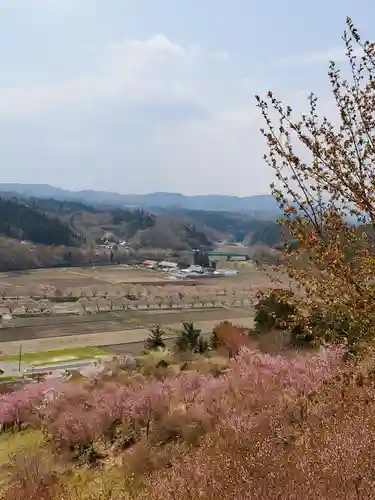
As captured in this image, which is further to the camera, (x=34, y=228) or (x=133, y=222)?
(x=133, y=222)

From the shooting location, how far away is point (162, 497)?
4570 mm

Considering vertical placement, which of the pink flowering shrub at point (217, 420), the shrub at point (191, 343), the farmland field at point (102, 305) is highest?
the pink flowering shrub at point (217, 420)

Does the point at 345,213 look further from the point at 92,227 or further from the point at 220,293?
the point at 92,227

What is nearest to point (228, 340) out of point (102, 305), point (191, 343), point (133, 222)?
point (191, 343)

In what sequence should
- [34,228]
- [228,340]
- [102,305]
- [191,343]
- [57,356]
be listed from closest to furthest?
[228,340], [191,343], [57,356], [102,305], [34,228]

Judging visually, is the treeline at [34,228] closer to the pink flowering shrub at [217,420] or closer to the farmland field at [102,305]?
the farmland field at [102,305]

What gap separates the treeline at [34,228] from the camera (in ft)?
323

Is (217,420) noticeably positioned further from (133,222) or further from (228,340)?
(133,222)

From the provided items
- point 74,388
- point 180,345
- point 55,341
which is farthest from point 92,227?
point 74,388

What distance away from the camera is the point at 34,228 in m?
102

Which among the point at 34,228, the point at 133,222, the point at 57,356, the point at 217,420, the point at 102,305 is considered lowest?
the point at 102,305

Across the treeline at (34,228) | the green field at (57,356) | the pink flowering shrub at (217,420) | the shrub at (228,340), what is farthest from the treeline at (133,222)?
the pink flowering shrub at (217,420)

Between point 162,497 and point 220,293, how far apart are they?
55702mm

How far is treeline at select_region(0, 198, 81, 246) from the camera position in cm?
9856
